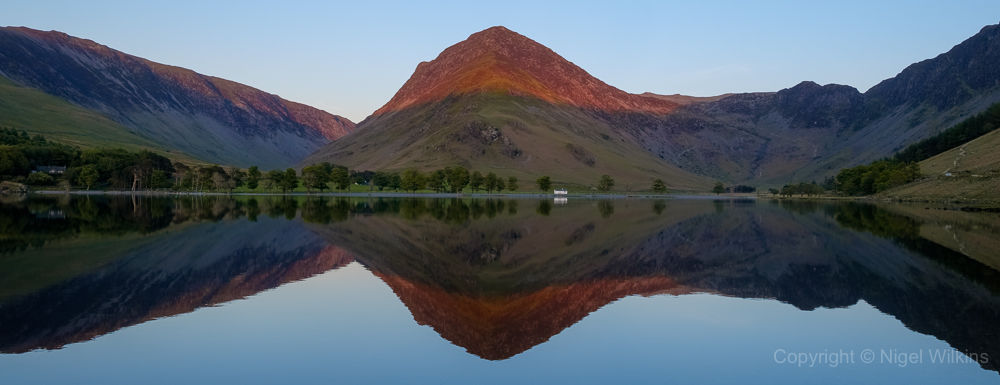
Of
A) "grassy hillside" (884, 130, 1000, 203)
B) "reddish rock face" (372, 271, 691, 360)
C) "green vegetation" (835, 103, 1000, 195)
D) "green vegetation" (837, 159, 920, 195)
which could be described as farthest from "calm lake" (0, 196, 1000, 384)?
"green vegetation" (835, 103, 1000, 195)

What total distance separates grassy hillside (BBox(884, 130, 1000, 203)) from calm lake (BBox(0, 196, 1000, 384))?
10285cm

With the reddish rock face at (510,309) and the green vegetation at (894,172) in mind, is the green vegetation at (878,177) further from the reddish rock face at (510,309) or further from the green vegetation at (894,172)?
the reddish rock face at (510,309)

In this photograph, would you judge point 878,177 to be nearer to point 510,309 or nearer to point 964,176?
point 964,176

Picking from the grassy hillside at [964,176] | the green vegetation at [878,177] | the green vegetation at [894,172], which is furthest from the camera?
the green vegetation at [878,177]

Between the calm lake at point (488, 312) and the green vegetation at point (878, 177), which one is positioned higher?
the green vegetation at point (878, 177)

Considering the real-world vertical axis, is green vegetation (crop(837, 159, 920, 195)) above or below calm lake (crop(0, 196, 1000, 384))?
above

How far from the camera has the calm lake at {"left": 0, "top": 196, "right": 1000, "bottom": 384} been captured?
17.0 m

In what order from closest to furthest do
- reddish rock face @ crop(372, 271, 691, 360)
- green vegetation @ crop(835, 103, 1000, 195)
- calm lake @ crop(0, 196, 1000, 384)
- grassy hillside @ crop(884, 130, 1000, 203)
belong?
calm lake @ crop(0, 196, 1000, 384)
reddish rock face @ crop(372, 271, 691, 360)
grassy hillside @ crop(884, 130, 1000, 203)
green vegetation @ crop(835, 103, 1000, 195)

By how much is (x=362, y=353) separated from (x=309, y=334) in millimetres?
3183

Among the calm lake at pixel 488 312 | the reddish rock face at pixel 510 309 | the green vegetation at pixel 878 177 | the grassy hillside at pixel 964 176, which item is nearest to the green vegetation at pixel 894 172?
the green vegetation at pixel 878 177

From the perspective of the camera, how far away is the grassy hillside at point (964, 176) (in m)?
130

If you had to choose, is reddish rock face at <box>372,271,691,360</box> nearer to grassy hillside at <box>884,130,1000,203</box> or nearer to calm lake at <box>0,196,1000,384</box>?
calm lake at <box>0,196,1000,384</box>

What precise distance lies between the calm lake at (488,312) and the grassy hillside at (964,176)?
102848 mm

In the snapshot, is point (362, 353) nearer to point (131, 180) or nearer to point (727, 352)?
point (727, 352)
